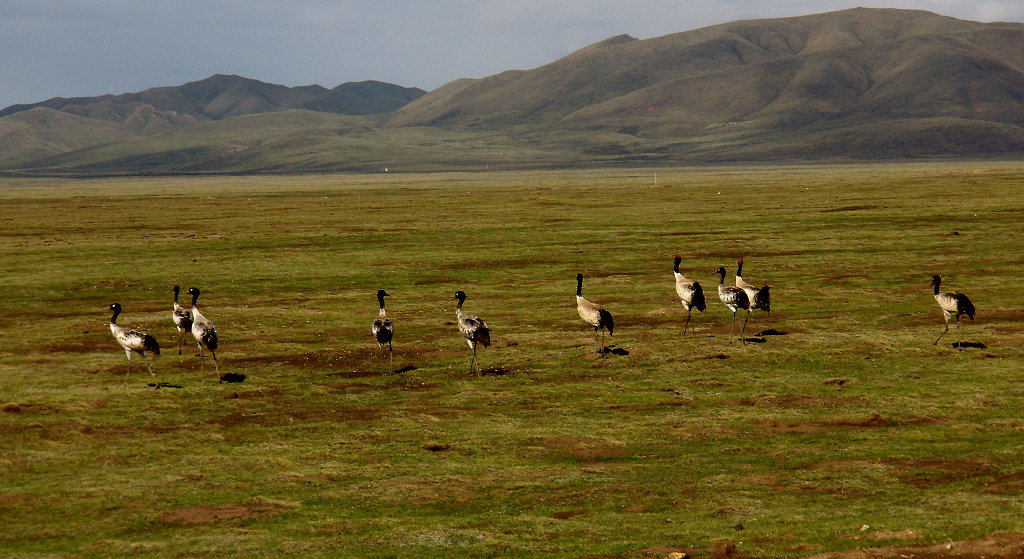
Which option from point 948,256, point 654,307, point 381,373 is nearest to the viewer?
point 381,373

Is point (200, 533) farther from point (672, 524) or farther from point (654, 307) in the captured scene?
point (654, 307)

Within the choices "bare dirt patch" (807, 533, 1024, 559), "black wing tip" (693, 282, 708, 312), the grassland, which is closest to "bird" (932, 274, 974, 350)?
the grassland

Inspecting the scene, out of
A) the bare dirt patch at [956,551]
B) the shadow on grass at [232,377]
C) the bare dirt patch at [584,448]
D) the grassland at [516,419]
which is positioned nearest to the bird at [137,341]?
the grassland at [516,419]

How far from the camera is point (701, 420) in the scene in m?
22.1

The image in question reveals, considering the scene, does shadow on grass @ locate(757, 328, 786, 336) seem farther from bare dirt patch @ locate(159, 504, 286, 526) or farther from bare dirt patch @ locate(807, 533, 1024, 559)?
bare dirt patch @ locate(159, 504, 286, 526)

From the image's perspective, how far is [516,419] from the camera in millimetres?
22625

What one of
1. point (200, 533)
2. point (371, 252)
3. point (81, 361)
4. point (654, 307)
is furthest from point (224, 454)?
point (371, 252)

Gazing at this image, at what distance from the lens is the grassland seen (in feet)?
51.4

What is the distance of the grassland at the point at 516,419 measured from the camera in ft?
51.4

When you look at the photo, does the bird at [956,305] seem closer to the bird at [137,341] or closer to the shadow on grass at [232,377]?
the shadow on grass at [232,377]

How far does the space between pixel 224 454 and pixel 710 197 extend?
338ft

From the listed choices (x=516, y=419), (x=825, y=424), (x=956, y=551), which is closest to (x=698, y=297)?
(x=825, y=424)

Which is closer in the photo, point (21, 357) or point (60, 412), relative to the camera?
point (60, 412)

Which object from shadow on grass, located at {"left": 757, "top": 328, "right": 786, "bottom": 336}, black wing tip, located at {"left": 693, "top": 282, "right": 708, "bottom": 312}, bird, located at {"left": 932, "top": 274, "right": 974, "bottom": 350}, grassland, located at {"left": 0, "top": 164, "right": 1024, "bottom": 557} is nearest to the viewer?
grassland, located at {"left": 0, "top": 164, "right": 1024, "bottom": 557}
